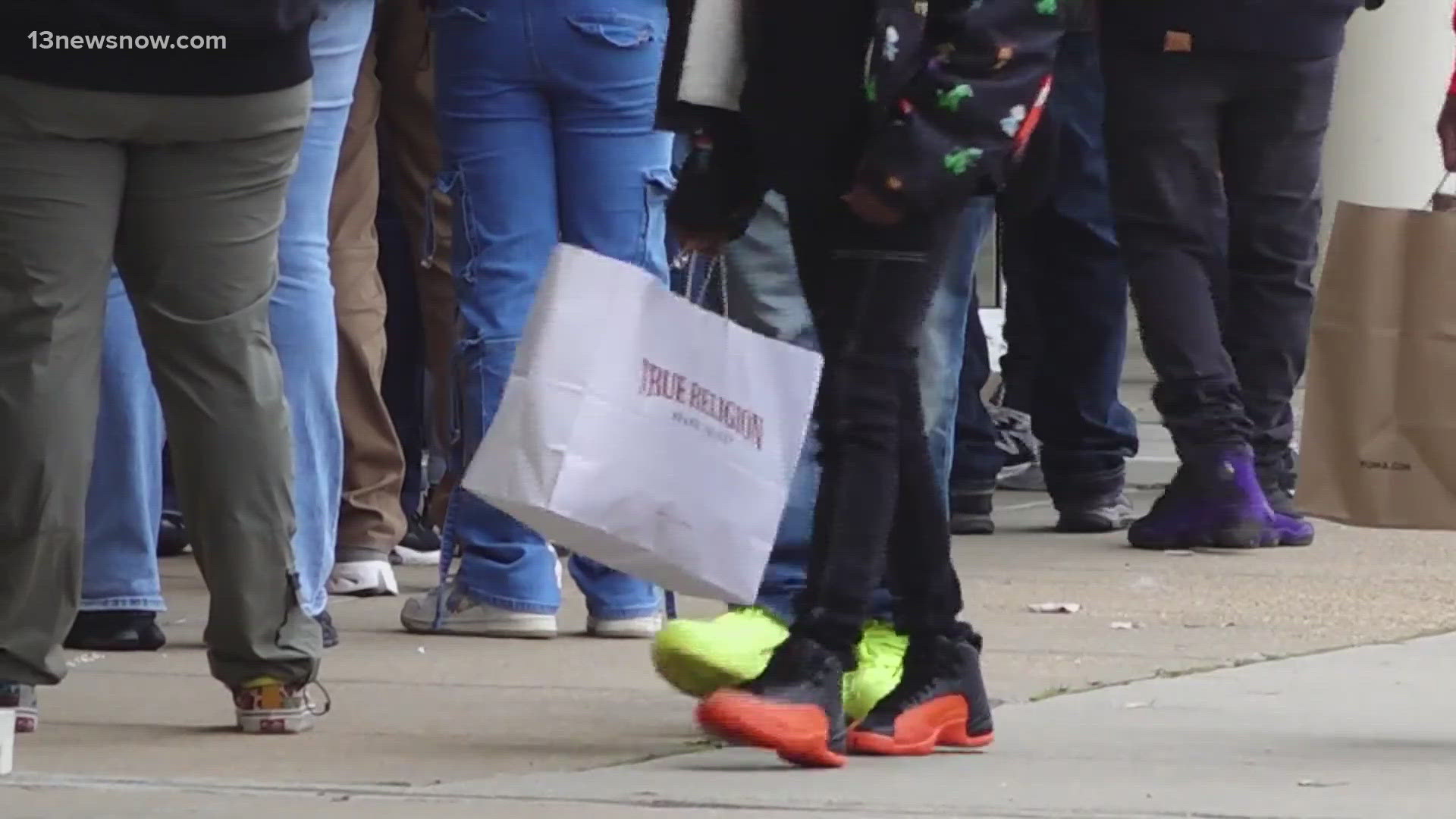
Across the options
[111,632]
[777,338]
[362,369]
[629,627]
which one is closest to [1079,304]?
[362,369]

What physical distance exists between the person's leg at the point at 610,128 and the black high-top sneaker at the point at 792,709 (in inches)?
48.9

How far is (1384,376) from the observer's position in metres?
4.88

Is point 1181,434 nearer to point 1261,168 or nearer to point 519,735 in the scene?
point 1261,168

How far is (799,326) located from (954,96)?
1.08 metres

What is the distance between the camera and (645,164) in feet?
19.0

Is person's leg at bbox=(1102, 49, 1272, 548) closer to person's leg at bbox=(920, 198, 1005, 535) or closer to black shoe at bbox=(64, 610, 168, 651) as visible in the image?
person's leg at bbox=(920, 198, 1005, 535)

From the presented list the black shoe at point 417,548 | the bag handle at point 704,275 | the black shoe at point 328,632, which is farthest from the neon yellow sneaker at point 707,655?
the black shoe at point 417,548

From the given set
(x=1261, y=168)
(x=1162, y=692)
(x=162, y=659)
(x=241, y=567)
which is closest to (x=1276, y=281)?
(x=1261, y=168)

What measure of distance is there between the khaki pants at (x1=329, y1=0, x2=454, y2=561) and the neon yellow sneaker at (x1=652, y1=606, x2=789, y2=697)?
1.95 meters

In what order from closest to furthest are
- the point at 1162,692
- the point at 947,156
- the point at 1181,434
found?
the point at 947,156
the point at 1162,692
the point at 1181,434

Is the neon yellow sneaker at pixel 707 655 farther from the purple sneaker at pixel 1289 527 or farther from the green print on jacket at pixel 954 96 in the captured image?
the purple sneaker at pixel 1289 527

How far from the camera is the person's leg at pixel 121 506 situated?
560 centimetres

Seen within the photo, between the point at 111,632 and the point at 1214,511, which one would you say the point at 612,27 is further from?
the point at 1214,511

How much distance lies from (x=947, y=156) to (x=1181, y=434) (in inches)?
135
